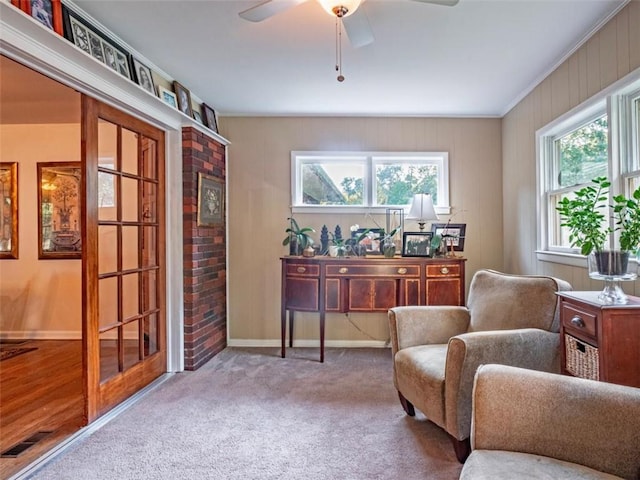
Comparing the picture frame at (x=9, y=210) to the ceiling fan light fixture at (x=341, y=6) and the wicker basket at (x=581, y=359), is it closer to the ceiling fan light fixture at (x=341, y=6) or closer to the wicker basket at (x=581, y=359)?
the ceiling fan light fixture at (x=341, y=6)

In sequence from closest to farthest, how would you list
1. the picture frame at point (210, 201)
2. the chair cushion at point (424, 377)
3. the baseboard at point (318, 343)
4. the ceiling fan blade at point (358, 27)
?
the ceiling fan blade at point (358, 27) < the chair cushion at point (424, 377) < the picture frame at point (210, 201) < the baseboard at point (318, 343)

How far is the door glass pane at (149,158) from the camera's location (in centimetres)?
282

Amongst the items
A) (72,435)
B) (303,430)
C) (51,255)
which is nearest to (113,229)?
(72,435)

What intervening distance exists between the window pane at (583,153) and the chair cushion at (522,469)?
1.94 m

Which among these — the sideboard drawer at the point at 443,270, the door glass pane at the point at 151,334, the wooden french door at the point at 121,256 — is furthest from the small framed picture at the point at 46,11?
the sideboard drawer at the point at 443,270

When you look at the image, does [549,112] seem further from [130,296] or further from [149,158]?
[130,296]

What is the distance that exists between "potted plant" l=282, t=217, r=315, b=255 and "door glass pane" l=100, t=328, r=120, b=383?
65.7 inches

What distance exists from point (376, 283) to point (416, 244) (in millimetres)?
565

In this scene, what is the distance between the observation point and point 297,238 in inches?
144

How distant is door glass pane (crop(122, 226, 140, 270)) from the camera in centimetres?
257

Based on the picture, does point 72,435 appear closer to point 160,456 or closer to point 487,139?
point 160,456

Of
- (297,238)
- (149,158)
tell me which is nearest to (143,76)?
(149,158)

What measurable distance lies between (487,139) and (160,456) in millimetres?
3882

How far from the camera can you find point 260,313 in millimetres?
3854
